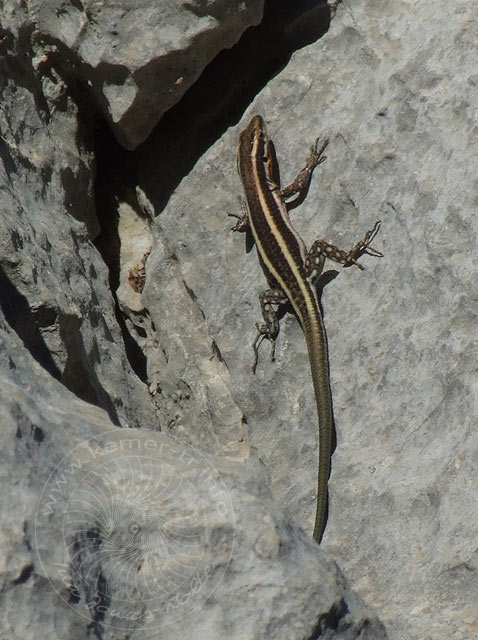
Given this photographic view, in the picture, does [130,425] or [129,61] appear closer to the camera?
[130,425]

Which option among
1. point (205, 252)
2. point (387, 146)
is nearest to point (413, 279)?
point (387, 146)

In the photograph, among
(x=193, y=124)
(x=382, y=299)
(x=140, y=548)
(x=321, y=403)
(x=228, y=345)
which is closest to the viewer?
(x=140, y=548)

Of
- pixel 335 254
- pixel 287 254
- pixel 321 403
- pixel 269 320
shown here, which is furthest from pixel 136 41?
pixel 321 403

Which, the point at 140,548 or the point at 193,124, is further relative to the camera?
the point at 193,124

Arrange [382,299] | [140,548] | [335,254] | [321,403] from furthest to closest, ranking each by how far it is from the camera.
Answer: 1. [335,254]
2. [382,299]
3. [321,403]
4. [140,548]

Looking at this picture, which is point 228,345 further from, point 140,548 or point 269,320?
point 140,548

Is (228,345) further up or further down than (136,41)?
further down

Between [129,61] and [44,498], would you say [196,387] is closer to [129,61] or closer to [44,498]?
[129,61]
